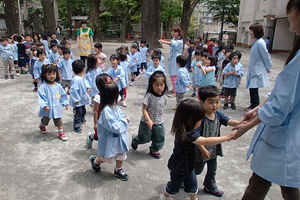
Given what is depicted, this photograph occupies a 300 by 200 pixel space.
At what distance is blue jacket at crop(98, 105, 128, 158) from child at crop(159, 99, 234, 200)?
734mm

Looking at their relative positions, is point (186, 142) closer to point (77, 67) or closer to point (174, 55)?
point (77, 67)

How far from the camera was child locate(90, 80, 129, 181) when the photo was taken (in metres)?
2.82

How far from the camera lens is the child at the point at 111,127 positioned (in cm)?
282

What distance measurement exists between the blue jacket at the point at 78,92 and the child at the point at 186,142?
247cm

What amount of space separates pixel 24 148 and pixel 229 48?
595 cm

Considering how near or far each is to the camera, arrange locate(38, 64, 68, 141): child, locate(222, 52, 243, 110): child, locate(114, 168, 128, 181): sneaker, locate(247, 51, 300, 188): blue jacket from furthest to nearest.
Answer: locate(222, 52, 243, 110): child
locate(38, 64, 68, 141): child
locate(114, 168, 128, 181): sneaker
locate(247, 51, 300, 188): blue jacket

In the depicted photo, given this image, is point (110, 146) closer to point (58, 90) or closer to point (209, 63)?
point (58, 90)

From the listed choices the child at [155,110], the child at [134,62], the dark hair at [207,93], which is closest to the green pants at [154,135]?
the child at [155,110]

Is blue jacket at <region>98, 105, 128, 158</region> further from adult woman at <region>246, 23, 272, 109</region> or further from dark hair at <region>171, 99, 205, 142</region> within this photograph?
adult woman at <region>246, 23, 272, 109</region>

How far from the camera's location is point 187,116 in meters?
2.18

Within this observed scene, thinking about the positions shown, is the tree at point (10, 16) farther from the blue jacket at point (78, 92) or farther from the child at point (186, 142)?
the child at point (186, 142)

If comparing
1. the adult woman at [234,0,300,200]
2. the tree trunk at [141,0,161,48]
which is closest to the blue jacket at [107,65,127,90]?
the adult woman at [234,0,300,200]

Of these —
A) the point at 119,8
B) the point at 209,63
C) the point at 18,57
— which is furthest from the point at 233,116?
the point at 119,8

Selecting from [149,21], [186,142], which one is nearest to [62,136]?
[186,142]
